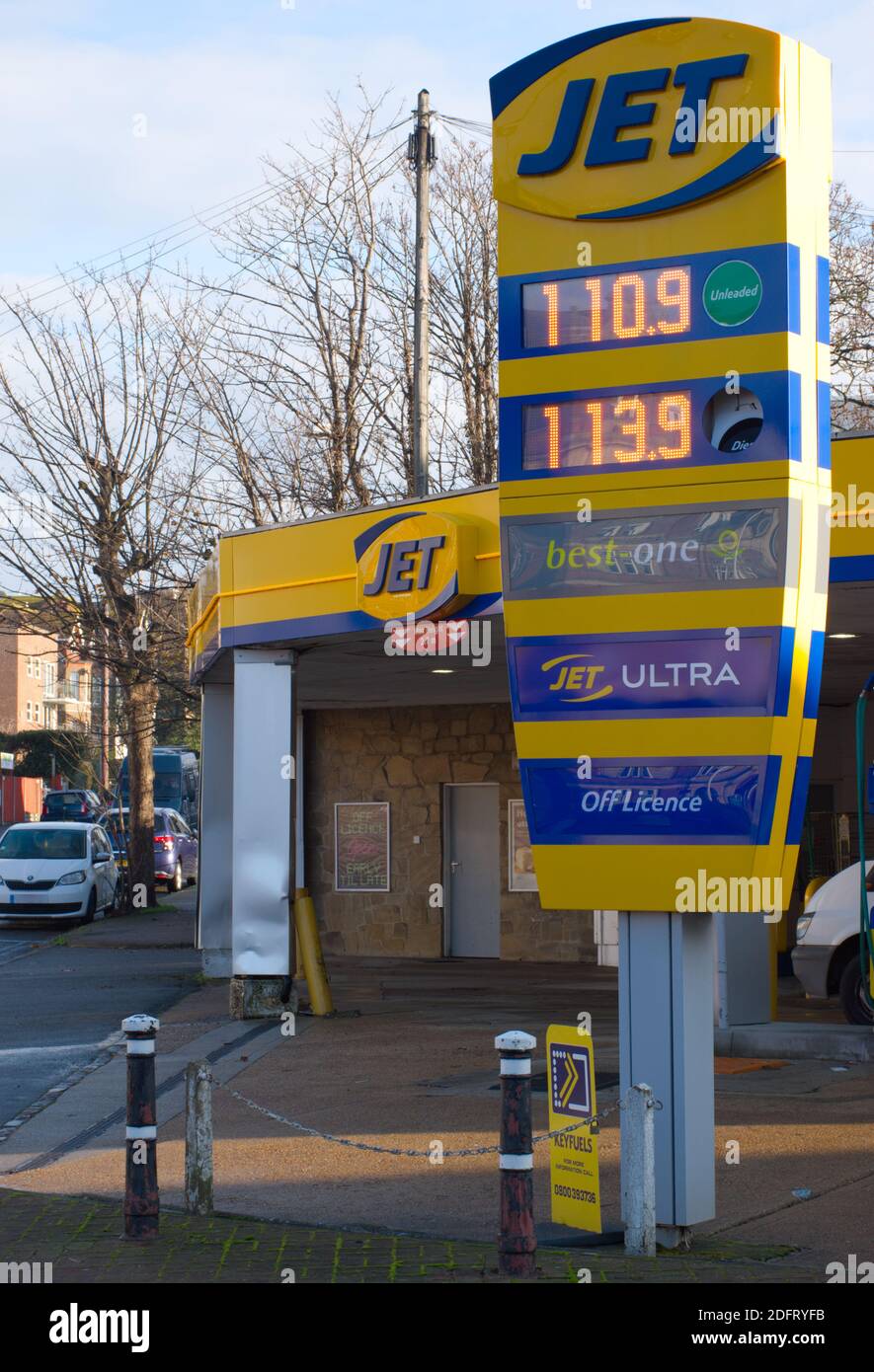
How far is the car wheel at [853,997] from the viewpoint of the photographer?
514 inches

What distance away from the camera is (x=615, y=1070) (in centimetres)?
1182

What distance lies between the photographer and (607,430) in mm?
7387

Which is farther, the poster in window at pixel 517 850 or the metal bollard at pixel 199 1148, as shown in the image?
the poster in window at pixel 517 850

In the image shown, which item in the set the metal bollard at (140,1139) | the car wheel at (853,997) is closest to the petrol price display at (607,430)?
the metal bollard at (140,1139)

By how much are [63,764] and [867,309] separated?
47.5 m

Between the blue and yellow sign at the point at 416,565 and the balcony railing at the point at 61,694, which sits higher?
the balcony railing at the point at 61,694

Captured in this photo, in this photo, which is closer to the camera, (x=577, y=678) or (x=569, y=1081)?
(x=569, y=1081)

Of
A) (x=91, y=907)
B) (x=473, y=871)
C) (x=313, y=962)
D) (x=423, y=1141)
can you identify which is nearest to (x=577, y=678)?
(x=423, y=1141)

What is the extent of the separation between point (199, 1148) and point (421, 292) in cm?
1695

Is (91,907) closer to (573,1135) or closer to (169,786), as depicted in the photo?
(573,1135)

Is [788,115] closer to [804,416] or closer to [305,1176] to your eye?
[804,416]

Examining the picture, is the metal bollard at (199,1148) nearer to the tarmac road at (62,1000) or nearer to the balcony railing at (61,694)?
the tarmac road at (62,1000)

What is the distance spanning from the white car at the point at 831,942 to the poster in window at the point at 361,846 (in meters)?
9.44
